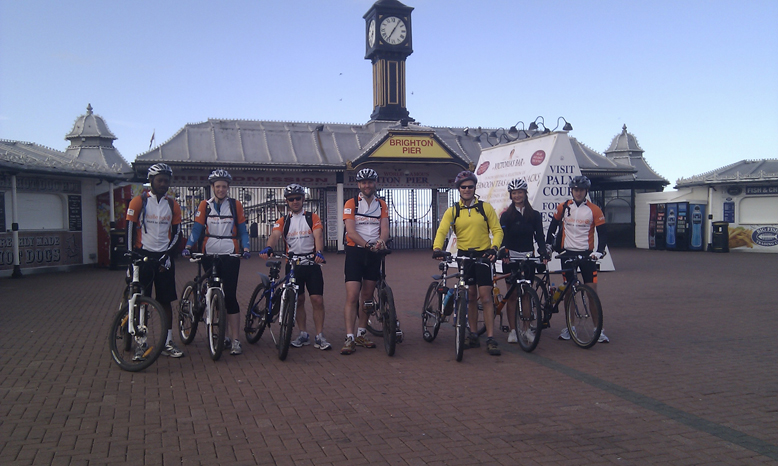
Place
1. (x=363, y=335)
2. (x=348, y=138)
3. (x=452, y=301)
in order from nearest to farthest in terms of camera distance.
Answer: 1. (x=452, y=301)
2. (x=363, y=335)
3. (x=348, y=138)

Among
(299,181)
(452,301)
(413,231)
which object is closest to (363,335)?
(452,301)

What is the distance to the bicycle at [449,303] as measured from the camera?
6043mm

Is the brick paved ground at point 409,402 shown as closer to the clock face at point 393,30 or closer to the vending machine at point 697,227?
the vending machine at point 697,227

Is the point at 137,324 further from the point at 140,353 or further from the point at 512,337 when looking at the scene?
the point at 512,337

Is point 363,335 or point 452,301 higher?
point 452,301

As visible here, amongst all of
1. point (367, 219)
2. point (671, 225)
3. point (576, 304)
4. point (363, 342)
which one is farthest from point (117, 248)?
point (671, 225)

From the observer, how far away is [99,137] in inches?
1049

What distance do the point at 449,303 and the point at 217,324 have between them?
2.37m

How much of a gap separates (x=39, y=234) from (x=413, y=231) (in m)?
13.6

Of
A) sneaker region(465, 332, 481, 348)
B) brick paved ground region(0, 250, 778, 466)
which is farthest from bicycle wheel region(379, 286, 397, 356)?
sneaker region(465, 332, 481, 348)

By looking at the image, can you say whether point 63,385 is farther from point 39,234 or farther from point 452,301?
point 39,234

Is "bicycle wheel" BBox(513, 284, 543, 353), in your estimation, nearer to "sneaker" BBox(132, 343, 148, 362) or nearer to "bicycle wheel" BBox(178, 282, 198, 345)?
"bicycle wheel" BBox(178, 282, 198, 345)

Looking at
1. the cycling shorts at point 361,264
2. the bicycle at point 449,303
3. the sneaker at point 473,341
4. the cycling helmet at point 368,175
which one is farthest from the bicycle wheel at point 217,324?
the sneaker at point 473,341

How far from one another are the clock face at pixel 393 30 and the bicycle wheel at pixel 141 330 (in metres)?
22.9
